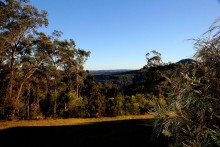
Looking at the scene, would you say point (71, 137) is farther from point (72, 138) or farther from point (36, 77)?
point (36, 77)

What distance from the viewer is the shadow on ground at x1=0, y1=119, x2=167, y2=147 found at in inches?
706

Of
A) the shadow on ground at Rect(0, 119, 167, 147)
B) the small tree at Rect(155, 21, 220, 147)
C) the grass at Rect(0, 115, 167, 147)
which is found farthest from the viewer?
the grass at Rect(0, 115, 167, 147)

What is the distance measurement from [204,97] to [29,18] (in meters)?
32.9

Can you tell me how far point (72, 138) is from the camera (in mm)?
20812

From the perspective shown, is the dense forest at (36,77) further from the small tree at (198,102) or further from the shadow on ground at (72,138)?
the small tree at (198,102)

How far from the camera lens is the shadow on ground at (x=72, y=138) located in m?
17.9

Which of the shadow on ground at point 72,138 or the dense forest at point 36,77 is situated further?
the dense forest at point 36,77

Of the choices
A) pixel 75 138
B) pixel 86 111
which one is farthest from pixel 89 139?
pixel 86 111

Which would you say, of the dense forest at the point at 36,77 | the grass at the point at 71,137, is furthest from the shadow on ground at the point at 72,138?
the dense forest at the point at 36,77

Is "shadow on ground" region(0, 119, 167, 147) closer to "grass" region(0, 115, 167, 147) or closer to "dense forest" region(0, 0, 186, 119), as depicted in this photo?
"grass" region(0, 115, 167, 147)

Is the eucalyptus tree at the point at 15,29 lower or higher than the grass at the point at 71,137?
higher

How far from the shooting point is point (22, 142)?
19594 mm

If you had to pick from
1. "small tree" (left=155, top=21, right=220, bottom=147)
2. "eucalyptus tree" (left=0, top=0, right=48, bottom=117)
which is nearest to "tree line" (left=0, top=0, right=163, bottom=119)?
"eucalyptus tree" (left=0, top=0, right=48, bottom=117)

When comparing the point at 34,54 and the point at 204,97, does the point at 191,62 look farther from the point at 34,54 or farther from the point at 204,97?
the point at 34,54
